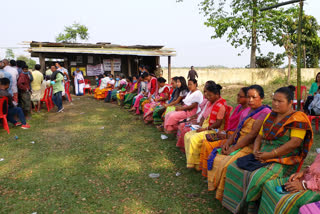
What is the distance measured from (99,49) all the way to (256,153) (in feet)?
40.8

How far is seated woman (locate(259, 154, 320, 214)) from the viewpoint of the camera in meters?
2.00

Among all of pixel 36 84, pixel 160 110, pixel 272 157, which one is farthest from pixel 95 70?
pixel 272 157

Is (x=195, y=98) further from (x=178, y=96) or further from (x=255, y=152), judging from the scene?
(x=255, y=152)

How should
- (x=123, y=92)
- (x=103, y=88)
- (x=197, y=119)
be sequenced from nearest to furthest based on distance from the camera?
(x=197, y=119) → (x=123, y=92) → (x=103, y=88)

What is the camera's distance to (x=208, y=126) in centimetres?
409

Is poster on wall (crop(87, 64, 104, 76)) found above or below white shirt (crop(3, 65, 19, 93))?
above

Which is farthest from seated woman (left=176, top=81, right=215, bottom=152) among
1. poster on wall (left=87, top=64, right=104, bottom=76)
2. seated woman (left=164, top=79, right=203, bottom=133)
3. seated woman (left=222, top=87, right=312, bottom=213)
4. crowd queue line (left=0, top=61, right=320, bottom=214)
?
poster on wall (left=87, top=64, right=104, bottom=76)

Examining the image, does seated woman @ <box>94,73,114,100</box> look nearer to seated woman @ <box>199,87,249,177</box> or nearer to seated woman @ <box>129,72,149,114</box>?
seated woman @ <box>129,72,149,114</box>

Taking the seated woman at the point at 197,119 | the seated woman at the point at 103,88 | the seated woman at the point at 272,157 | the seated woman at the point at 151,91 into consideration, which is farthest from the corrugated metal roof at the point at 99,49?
the seated woman at the point at 272,157

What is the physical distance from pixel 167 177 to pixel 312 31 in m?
23.0

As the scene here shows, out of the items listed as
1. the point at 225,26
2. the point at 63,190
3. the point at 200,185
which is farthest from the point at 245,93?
the point at 225,26

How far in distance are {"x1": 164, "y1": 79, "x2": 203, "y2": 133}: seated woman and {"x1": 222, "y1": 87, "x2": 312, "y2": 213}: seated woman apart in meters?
2.49

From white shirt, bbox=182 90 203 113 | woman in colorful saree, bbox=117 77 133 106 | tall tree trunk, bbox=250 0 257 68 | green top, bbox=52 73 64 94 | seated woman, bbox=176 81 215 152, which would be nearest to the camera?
seated woman, bbox=176 81 215 152

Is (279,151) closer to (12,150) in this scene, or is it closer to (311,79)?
(12,150)
